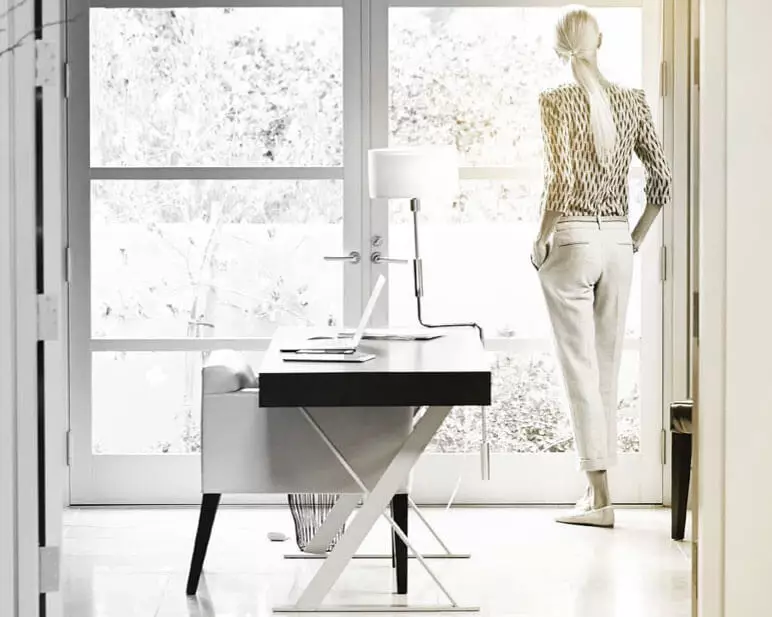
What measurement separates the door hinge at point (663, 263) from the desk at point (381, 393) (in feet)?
4.67

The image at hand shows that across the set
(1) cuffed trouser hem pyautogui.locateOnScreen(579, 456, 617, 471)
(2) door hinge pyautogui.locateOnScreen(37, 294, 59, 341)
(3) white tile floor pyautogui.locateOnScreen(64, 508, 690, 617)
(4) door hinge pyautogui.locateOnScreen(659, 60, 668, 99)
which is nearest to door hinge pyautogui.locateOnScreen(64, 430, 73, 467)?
(3) white tile floor pyautogui.locateOnScreen(64, 508, 690, 617)

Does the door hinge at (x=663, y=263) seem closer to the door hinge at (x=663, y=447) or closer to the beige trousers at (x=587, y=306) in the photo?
the beige trousers at (x=587, y=306)

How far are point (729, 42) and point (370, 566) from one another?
2234 millimetres

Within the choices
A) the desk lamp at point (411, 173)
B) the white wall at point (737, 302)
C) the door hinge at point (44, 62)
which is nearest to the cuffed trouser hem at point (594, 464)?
the desk lamp at point (411, 173)

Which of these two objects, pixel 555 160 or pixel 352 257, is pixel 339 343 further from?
pixel 555 160

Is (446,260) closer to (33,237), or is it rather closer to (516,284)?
(516,284)

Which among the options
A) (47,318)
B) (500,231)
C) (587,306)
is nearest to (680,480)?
(587,306)

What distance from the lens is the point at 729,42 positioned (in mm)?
2967

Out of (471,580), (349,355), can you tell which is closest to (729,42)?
(349,355)

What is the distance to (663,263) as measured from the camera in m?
5.21

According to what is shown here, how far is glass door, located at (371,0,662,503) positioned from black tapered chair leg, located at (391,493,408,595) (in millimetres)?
1226

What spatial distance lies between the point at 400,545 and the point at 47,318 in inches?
57.4

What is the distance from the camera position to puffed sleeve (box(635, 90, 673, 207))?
4812 millimetres

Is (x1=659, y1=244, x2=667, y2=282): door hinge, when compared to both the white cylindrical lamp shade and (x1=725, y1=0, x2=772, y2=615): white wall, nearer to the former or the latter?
the white cylindrical lamp shade
